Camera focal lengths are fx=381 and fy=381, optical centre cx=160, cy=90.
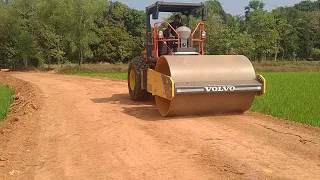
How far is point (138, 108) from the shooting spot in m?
10.0

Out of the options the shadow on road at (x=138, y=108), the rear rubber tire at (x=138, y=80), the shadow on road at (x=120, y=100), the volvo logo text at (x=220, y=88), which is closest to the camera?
the volvo logo text at (x=220, y=88)

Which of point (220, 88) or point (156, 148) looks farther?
point (220, 88)

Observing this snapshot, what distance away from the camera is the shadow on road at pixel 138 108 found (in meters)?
8.56

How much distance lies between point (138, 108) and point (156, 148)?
13.3ft

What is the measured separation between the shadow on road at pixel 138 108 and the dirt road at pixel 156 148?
7 centimetres

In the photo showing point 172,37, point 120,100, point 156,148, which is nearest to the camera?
point 156,148

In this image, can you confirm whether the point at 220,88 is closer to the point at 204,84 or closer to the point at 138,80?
the point at 204,84

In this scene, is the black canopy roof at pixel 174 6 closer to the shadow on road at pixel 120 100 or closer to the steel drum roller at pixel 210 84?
the steel drum roller at pixel 210 84

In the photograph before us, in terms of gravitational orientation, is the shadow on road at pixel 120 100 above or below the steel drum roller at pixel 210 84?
below

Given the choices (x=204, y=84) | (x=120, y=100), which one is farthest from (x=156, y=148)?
(x=120, y=100)

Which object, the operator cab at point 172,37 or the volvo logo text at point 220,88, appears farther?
the operator cab at point 172,37

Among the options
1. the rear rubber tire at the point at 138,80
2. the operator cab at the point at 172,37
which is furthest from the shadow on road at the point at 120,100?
the operator cab at the point at 172,37

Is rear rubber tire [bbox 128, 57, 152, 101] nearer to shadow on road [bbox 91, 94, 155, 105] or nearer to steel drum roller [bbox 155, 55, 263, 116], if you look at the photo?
shadow on road [bbox 91, 94, 155, 105]

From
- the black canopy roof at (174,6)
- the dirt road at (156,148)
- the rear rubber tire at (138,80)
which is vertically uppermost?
the black canopy roof at (174,6)
